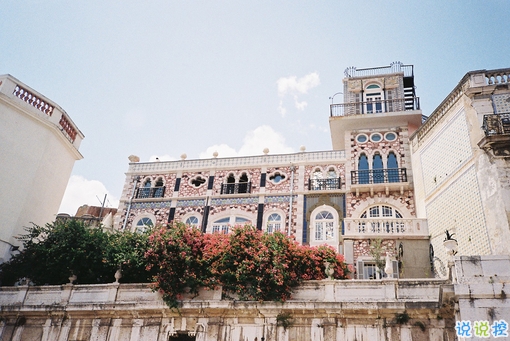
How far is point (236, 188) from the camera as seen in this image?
24.1 m

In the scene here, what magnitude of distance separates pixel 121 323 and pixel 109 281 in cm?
282

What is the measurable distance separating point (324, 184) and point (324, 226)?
226 centimetres

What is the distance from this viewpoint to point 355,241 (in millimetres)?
19625

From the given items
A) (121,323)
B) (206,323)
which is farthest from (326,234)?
(121,323)

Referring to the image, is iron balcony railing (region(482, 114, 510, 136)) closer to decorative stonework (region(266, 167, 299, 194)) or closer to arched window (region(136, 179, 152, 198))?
decorative stonework (region(266, 167, 299, 194))

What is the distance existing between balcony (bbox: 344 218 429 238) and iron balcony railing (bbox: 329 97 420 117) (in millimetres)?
6841

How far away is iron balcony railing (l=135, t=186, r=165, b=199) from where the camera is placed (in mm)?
25027

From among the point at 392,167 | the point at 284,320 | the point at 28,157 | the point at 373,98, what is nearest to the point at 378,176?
the point at 392,167

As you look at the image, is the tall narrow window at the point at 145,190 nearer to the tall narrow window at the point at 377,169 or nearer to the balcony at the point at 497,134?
the tall narrow window at the point at 377,169

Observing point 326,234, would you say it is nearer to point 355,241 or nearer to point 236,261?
point 355,241

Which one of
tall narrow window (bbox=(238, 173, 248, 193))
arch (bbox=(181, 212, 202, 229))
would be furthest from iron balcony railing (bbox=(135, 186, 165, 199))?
tall narrow window (bbox=(238, 173, 248, 193))

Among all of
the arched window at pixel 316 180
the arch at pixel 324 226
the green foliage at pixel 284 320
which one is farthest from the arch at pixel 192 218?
the green foliage at pixel 284 320

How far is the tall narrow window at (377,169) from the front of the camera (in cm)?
2219

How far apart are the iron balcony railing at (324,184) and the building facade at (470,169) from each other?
3919mm
